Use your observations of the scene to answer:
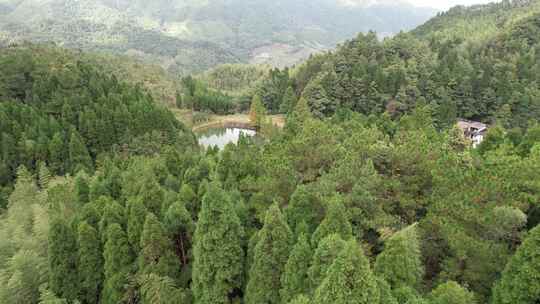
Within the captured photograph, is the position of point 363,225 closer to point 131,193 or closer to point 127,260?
point 127,260

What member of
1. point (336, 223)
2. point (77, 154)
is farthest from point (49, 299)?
point (77, 154)


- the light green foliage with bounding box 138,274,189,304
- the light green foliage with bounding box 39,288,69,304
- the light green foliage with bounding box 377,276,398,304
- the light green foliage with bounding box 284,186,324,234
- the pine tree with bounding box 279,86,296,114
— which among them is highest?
the pine tree with bounding box 279,86,296,114

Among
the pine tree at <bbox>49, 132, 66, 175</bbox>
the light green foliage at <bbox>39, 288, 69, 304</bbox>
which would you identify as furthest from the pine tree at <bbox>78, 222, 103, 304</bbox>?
the pine tree at <bbox>49, 132, 66, 175</bbox>

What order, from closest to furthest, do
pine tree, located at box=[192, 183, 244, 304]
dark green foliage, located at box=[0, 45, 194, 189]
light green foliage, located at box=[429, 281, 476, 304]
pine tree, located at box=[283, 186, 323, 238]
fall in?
1. light green foliage, located at box=[429, 281, 476, 304]
2. pine tree, located at box=[192, 183, 244, 304]
3. pine tree, located at box=[283, 186, 323, 238]
4. dark green foliage, located at box=[0, 45, 194, 189]

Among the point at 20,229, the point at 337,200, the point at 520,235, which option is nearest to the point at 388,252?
the point at 337,200

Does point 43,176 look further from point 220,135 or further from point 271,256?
point 220,135

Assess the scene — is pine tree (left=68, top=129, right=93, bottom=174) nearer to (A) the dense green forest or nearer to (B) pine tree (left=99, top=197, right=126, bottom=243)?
(A) the dense green forest
